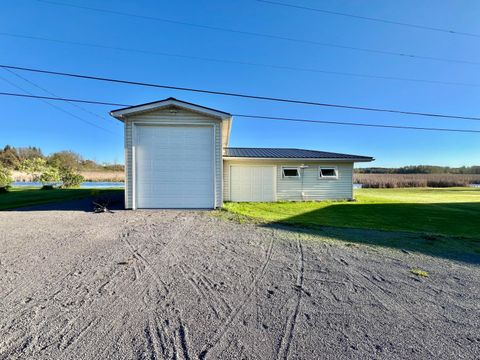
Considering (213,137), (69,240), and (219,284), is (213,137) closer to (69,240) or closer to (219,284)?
(69,240)

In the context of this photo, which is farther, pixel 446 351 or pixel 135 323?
pixel 135 323

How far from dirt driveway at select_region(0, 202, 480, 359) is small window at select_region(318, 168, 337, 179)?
8.35m

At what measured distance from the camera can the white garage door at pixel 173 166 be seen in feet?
28.8

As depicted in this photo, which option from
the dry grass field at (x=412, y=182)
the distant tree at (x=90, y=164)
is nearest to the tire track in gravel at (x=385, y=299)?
the dry grass field at (x=412, y=182)

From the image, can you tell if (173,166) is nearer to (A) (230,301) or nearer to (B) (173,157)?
(B) (173,157)

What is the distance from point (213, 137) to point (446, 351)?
27.1 ft

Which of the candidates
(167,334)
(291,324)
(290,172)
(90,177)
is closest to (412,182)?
(290,172)

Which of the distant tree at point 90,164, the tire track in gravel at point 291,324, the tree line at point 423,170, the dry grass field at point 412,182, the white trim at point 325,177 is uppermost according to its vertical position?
the distant tree at point 90,164

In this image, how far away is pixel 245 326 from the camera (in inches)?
84.1

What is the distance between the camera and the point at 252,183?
39.8ft

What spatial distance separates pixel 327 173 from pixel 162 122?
931cm

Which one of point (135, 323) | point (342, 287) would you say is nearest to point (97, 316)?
point (135, 323)

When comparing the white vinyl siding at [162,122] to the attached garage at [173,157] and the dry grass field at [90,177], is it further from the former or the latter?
the dry grass field at [90,177]

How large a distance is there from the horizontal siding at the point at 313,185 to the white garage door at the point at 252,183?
1.06ft
